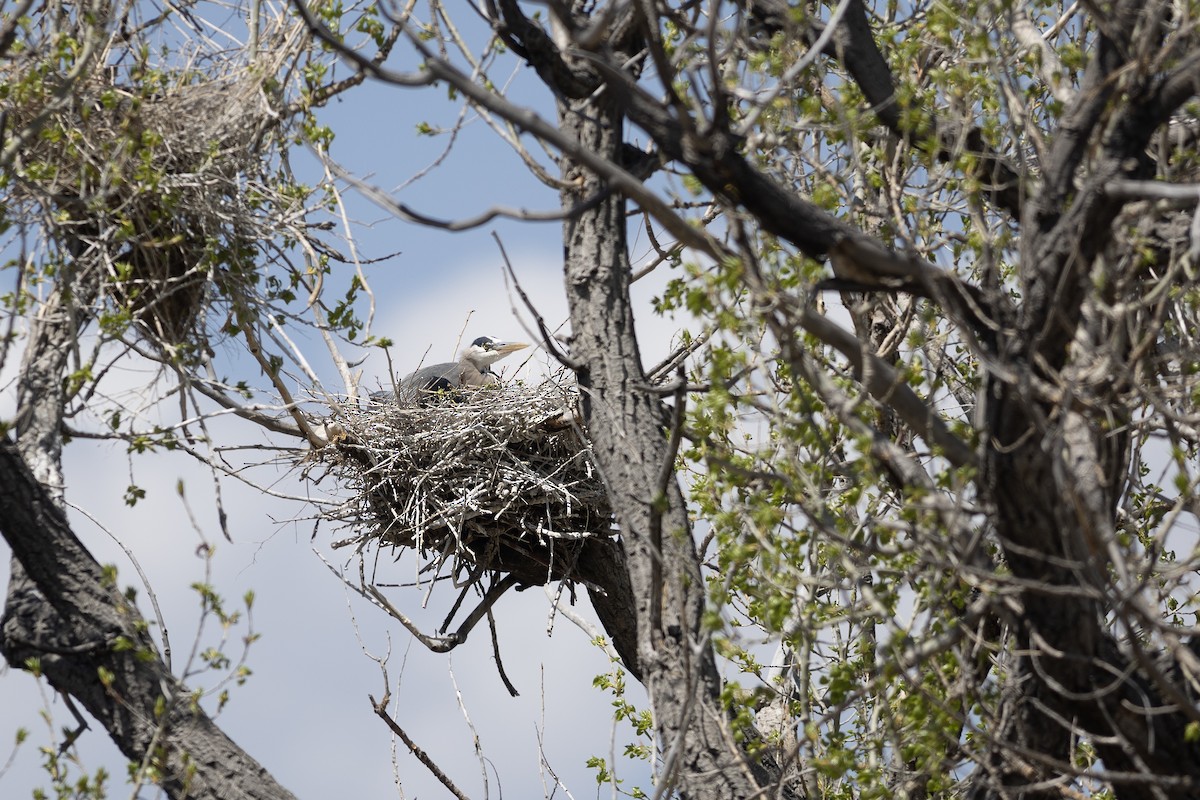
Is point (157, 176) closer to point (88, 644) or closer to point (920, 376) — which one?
point (88, 644)

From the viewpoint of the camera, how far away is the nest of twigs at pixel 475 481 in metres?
6.70

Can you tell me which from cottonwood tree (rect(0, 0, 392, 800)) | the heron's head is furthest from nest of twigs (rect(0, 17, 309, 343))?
the heron's head

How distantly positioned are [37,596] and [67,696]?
40cm

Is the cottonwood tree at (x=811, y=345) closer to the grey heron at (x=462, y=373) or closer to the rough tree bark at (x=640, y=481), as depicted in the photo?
the rough tree bark at (x=640, y=481)

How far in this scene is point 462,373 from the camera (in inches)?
358

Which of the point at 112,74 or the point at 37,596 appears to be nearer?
the point at 37,596

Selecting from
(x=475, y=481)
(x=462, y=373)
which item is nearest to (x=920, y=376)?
(x=475, y=481)

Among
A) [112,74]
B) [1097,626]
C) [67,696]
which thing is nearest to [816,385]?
[1097,626]

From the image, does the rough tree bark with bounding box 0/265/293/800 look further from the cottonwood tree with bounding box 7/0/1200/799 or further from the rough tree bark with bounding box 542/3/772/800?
the rough tree bark with bounding box 542/3/772/800

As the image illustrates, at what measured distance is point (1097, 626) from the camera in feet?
13.0

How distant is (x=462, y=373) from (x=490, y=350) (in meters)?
1.13

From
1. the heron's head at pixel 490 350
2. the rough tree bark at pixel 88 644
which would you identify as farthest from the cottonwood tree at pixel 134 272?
the heron's head at pixel 490 350

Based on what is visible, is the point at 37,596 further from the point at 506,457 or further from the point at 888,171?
the point at 888,171

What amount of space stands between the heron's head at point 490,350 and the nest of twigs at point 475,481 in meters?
2.96
